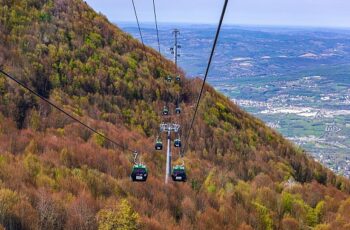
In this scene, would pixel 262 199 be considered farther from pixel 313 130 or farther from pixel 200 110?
pixel 313 130

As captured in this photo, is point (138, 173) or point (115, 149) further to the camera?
point (115, 149)

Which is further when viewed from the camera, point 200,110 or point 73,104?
point 200,110

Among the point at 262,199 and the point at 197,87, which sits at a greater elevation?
the point at 197,87

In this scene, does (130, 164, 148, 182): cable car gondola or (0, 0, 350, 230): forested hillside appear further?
(0, 0, 350, 230): forested hillside

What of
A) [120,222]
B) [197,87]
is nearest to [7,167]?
[120,222]

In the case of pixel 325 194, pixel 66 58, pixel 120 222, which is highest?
pixel 66 58

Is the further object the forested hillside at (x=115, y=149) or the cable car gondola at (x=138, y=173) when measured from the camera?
the forested hillside at (x=115, y=149)

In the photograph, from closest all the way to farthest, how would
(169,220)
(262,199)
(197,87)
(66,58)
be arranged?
(169,220) → (262,199) → (66,58) → (197,87)

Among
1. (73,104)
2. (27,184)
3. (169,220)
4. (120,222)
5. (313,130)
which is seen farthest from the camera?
(313,130)
